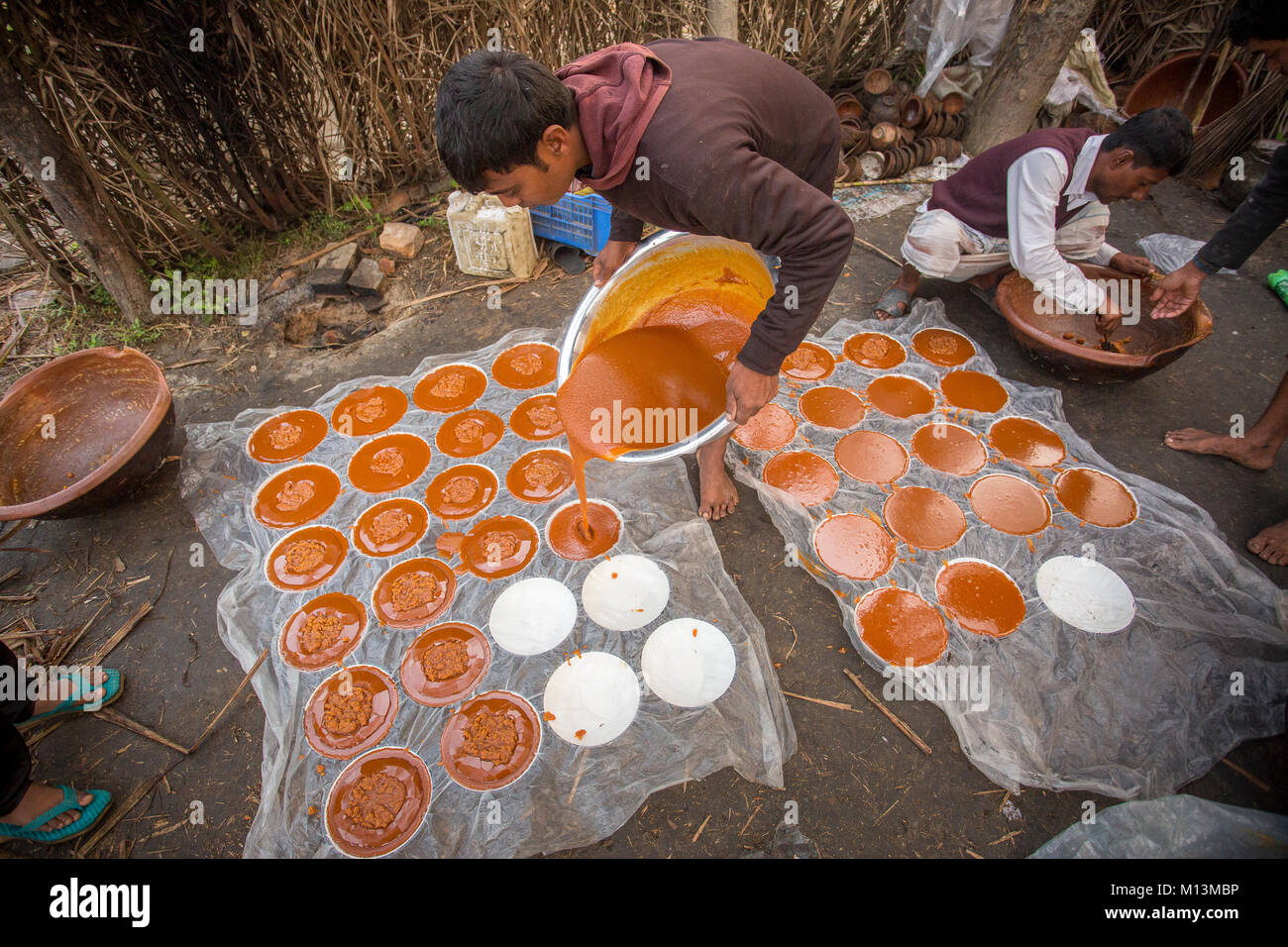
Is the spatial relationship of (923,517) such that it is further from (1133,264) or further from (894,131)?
(894,131)

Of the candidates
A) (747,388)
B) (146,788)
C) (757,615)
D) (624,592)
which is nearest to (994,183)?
(747,388)

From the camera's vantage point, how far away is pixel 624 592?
7.61ft

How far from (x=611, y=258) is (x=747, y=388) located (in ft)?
2.91

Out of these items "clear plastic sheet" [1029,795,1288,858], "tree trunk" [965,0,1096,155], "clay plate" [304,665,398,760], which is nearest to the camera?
"clear plastic sheet" [1029,795,1288,858]

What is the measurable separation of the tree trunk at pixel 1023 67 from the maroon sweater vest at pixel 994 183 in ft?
4.98

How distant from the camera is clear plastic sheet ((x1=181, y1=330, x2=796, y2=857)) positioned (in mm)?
1849

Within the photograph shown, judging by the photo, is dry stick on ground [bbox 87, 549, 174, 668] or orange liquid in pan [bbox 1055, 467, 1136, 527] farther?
orange liquid in pan [bbox 1055, 467, 1136, 527]

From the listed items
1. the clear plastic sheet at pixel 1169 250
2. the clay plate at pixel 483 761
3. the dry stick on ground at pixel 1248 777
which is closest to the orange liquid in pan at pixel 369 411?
the clay plate at pixel 483 761

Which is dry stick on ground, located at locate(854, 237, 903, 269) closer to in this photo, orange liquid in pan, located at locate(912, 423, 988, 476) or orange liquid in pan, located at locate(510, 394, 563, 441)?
orange liquid in pan, located at locate(912, 423, 988, 476)

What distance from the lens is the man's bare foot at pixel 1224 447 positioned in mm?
2652

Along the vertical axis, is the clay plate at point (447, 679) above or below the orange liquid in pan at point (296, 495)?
below

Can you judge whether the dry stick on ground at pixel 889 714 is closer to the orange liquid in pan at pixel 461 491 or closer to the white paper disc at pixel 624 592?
the white paper disc at pixel 624 592

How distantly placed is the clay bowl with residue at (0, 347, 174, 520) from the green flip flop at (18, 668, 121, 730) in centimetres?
66

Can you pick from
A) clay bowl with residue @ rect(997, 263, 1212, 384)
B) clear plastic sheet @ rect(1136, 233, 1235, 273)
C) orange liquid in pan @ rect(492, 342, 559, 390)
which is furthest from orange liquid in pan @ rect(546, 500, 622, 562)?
clear plastic sheet @ rect(1136, 233, 1235, 273)
